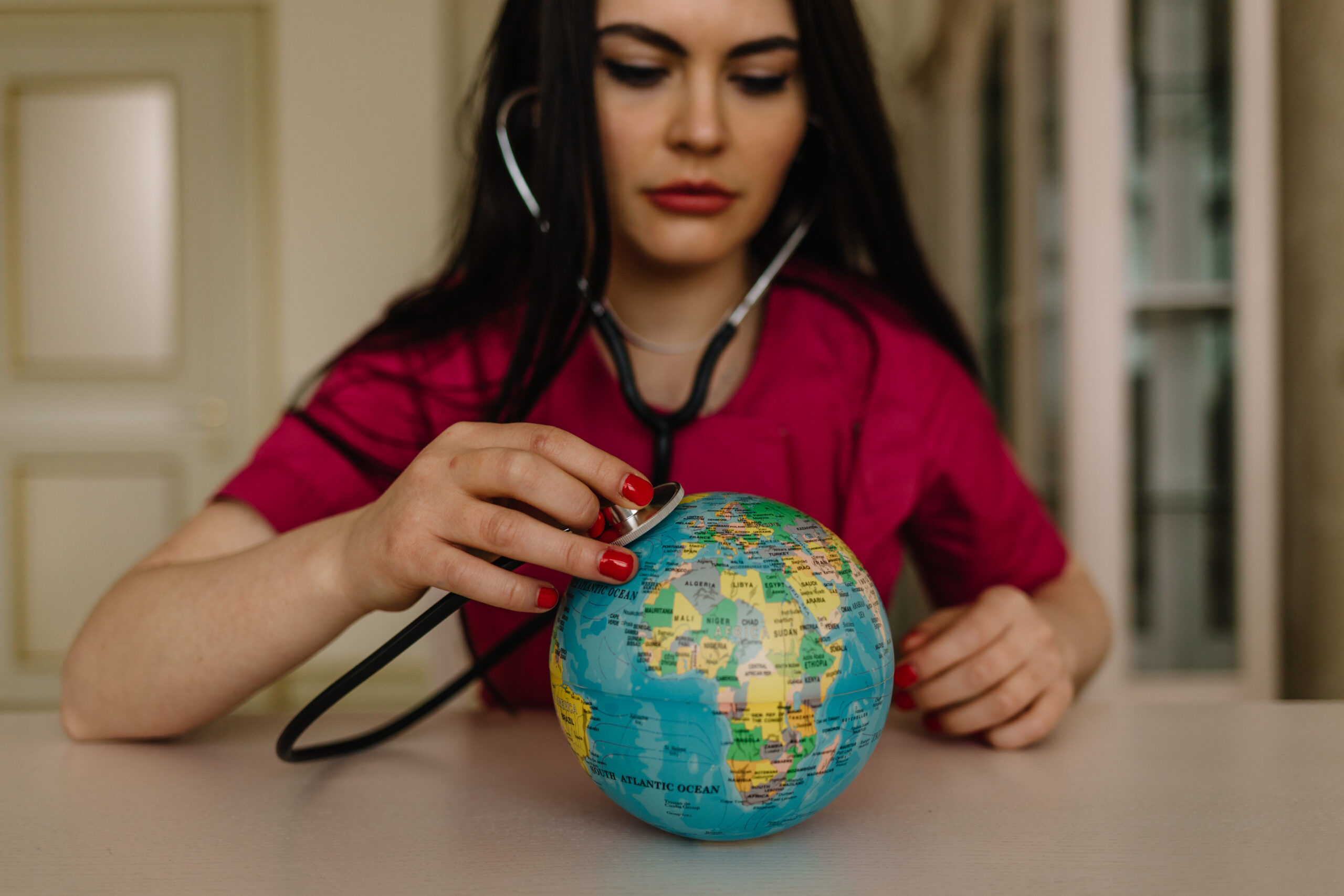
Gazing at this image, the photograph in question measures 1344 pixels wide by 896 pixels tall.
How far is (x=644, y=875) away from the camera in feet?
1.85

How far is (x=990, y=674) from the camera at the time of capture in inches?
33.3

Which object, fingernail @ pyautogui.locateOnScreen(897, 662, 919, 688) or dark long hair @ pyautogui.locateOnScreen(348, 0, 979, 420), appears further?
dark long hair @ pyautogui.locateOnScreen(348, 0, 979, 420)

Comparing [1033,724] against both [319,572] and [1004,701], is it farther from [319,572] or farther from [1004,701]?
[319,572]

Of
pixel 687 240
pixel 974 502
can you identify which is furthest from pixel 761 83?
pixel 974 502

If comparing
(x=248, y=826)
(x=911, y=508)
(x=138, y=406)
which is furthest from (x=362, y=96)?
(x=248, y=826)

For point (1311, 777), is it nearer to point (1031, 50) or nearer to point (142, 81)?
point (1031, 50)

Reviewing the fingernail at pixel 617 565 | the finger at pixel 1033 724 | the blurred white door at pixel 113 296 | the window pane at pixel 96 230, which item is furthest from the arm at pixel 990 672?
the window pane at pixel 96 230

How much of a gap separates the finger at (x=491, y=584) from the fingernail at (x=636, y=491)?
83 mm

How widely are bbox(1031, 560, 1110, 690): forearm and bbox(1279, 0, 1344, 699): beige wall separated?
1.59 ft

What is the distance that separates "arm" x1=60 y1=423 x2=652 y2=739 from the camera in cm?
62

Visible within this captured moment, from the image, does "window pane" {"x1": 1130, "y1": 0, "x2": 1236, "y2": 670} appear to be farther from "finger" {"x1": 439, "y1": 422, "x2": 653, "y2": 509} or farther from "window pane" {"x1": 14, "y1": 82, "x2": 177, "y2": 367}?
"window pane" {"x1": 14, "y1": 82, "x2": 177, "y2": 367}

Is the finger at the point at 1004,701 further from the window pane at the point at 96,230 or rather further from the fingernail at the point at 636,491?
the window pane at the point at 96,230

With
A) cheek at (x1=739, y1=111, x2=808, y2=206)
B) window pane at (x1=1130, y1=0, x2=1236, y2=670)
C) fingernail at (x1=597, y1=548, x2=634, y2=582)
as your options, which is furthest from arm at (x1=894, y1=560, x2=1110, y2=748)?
window pane at (x1=1130, y1=0, x2=1236, y2=670)

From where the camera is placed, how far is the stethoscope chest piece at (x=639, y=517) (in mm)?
600
